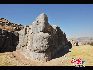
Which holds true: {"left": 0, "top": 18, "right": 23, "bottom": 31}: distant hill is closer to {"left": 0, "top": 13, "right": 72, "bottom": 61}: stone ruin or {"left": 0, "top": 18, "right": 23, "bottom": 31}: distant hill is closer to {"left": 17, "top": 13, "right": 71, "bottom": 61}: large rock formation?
{"left": 0, "top": 13, "right": 72, "bottom": 61}: stone ruin

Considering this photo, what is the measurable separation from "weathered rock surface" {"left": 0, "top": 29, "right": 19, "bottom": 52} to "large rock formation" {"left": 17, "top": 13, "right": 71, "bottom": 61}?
173 centimetres

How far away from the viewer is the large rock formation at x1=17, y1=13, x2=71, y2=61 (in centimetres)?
2222

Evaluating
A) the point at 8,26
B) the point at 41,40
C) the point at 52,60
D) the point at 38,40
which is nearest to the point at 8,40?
the point at 38,40

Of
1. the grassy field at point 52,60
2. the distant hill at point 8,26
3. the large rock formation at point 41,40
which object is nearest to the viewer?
the grassy field at point 52,60

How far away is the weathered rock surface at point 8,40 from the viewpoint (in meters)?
26.3

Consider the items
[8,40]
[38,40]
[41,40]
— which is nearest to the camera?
[41,40]

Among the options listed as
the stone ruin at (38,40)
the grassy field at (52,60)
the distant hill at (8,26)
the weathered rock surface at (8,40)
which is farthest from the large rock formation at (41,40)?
the distant hill at (8,26)

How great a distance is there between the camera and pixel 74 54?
77.7ft

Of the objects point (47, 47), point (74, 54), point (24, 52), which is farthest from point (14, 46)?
point (74, 54)

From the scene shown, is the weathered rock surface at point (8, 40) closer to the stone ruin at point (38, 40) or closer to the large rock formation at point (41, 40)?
the stone ruin at point (38, 40)

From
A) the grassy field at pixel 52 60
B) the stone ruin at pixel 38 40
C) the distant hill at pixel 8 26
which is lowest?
the grassy field at pixel 52 60

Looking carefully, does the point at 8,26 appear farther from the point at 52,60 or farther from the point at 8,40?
the point at 52,60

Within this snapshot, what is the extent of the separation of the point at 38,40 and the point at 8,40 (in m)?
6.47

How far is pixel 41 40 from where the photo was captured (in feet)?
72.9
